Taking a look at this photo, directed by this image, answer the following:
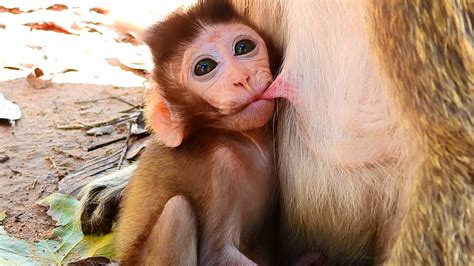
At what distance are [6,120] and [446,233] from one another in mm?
3504

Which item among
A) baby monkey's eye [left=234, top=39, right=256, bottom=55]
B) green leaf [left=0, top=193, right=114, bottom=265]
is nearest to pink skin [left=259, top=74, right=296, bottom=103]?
baby monkey's eye [left=234, top=39, right=256, bottom=55]

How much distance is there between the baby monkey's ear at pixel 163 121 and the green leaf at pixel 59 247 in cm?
77

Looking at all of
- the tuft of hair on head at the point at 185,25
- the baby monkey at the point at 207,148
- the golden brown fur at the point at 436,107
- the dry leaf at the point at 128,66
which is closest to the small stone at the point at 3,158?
the dry leaf at the point at 128,66

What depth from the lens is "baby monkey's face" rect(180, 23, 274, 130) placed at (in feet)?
10.5

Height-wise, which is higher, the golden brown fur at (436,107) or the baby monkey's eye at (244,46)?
the golden brown fur at (436,107)

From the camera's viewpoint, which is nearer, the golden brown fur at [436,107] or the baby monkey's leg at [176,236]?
the golden brown fur at [436,107]

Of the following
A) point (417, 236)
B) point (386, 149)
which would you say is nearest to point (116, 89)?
point (386, 149)

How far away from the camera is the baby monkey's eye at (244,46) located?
3281 mm

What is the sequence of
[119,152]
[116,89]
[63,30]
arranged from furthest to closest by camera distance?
[63,30]
[116,89]
[119,152]

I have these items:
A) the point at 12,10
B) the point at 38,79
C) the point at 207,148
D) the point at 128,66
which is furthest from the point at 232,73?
the point at 12,10

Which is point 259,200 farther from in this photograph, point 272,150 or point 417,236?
point 417,236

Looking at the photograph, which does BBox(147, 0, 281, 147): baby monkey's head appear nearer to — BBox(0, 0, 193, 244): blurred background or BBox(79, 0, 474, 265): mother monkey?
BBox(79, 0, 474, 265): mother monkey

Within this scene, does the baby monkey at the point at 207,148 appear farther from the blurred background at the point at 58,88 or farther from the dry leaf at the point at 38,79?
the dry leaf at the point at 38,79

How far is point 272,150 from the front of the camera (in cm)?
341
